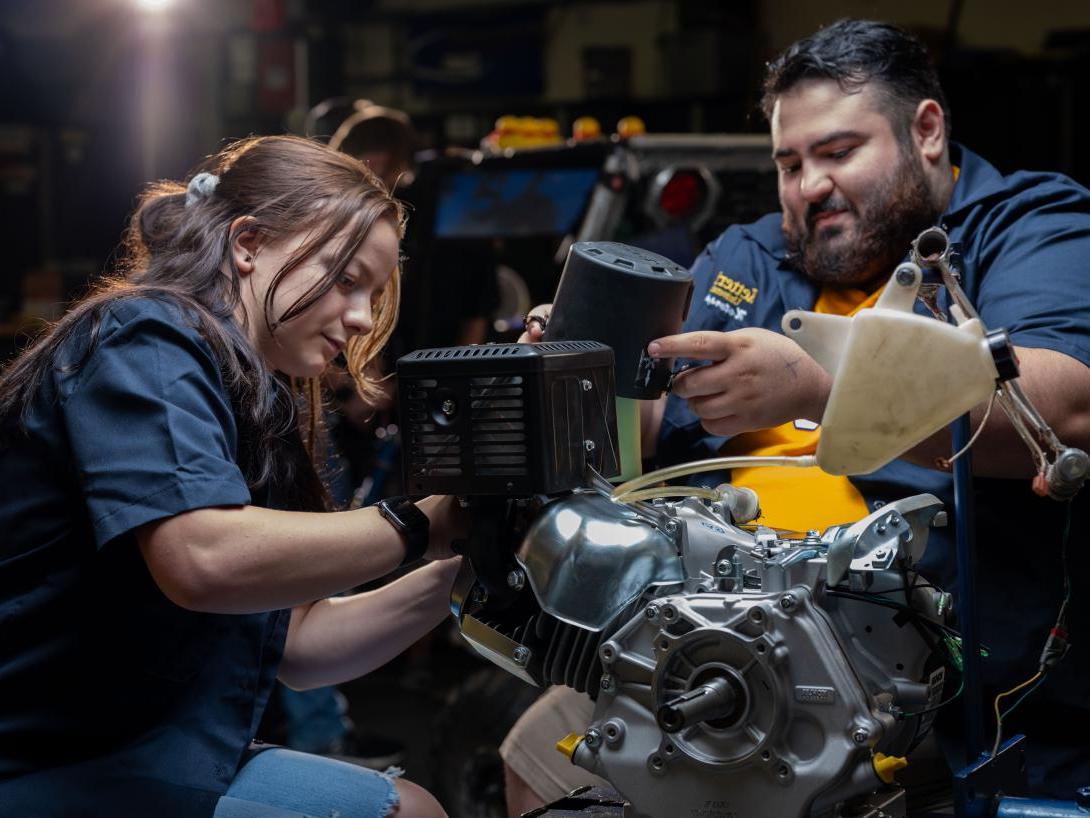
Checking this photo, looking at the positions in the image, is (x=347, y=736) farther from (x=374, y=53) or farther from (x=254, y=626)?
(x=374, y=53)

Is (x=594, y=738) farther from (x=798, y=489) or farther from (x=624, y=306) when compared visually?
(x=798, y=489)

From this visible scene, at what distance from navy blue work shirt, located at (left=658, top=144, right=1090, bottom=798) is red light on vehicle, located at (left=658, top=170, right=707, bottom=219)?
141 cm

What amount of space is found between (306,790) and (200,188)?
74cm

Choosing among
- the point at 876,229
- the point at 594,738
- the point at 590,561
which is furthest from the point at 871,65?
the point at 594,738

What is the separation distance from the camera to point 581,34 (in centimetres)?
705

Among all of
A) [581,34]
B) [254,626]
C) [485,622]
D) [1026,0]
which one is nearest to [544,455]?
[485,622]

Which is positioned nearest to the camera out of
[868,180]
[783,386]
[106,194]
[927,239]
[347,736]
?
[927,239]

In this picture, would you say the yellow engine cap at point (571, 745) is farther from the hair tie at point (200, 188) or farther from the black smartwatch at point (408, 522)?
the hair tie at point (200, 188)

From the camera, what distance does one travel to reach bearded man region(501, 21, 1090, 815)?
164 cm

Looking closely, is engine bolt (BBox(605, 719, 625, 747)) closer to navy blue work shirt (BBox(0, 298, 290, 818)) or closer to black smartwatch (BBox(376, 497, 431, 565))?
black smartwatch (BBox(376, 497, 431, 565))

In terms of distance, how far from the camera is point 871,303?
201 centimetres

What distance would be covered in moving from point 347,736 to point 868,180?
7.90 feet

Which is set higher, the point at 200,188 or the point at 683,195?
the point at 200,188

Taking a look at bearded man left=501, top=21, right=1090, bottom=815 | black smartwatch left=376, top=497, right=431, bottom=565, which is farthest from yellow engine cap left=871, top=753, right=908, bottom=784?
black smartwatch left=376, top=497, right=431, bottom=565
